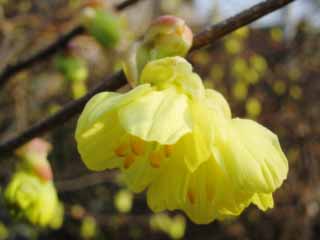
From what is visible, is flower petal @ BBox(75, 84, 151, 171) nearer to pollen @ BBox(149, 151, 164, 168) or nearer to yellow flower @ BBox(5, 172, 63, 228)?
pollen @ BBox(149, 151, 164, 168)

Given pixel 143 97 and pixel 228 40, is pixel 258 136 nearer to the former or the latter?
pixel 143 97

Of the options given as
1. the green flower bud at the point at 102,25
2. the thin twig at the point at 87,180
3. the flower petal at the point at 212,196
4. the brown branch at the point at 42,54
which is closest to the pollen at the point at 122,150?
the flower petal at the point at 212,196

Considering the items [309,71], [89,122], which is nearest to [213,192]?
[89,122]

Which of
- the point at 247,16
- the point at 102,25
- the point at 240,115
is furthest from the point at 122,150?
the point at 240,115

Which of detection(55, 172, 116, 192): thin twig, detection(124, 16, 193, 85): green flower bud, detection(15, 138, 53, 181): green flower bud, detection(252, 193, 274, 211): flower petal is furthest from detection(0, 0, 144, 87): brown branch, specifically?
detection(55, 172, 116, 192): thin twig

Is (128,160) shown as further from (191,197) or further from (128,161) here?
(191,197)

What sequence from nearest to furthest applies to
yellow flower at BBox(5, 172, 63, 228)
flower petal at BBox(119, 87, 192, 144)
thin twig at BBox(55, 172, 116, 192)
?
flower petal at BBox(119, 87, 192, 144) < yellow flower at BBox(5, 172, 63, 228) < thin twig at BBox(55, 172, 116, 192)

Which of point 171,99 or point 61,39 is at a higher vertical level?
point 171,99
